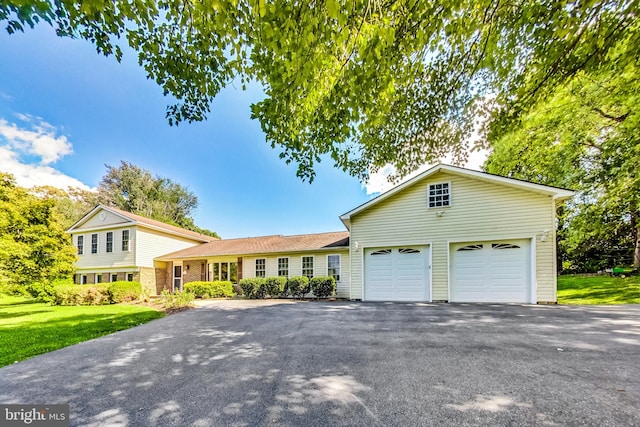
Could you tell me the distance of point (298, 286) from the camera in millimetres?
13219

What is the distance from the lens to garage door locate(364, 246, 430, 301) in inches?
412

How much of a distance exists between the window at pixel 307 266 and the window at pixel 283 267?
1.03 meters

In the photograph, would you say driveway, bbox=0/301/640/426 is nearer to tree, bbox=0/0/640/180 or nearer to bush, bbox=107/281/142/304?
tree, bbox=0/0/640/180

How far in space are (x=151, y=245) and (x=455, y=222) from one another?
18880 millimetres

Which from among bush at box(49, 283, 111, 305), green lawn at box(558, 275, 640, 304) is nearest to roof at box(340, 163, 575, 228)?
green lawn at box(558, 275, 640, 304)

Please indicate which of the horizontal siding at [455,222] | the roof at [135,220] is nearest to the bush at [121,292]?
the roof at [135,220]

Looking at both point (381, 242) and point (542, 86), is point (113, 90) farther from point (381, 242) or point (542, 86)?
point (542, 86)

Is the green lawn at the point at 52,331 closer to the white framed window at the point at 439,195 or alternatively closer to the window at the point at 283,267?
the window at the point at 283,267

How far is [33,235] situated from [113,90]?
23.2ft

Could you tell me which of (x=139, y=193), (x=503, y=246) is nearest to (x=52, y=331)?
(x=503, y=246)

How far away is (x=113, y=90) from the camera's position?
37.7 feet

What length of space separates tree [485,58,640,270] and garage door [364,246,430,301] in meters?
5.66

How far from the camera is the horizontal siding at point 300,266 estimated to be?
44.1 feet

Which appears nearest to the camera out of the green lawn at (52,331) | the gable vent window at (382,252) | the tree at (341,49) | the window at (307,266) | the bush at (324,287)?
the tree at (341,49)
